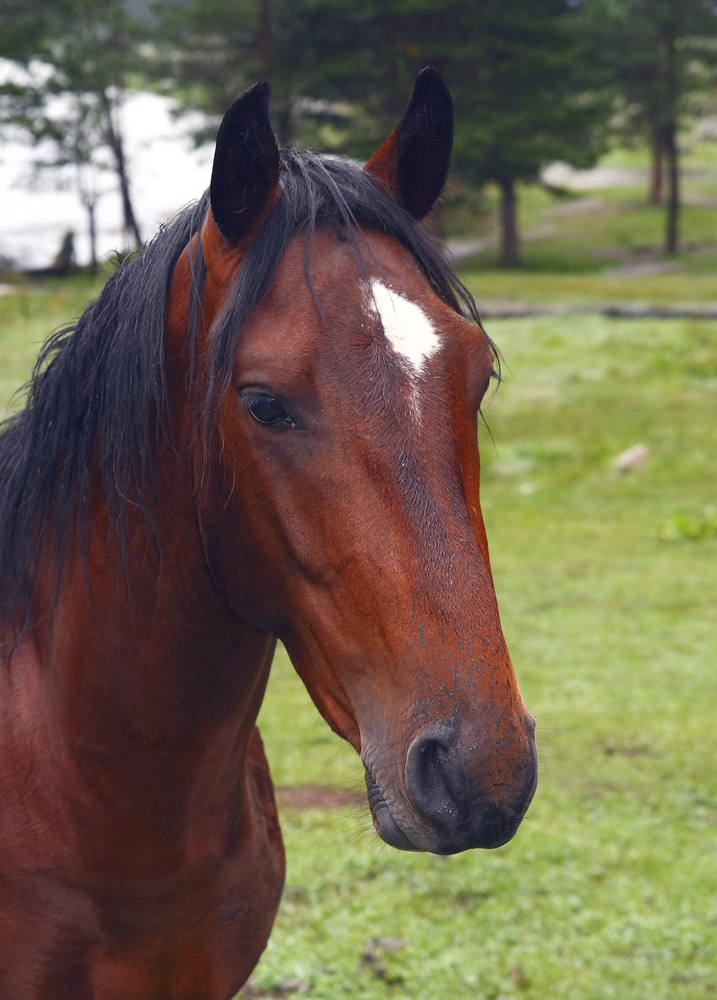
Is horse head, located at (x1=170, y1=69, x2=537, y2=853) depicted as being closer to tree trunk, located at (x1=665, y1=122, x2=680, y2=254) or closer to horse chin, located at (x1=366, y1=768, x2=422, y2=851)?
horse chin, located at (x1=366, y1=768, x2=422, y2=851)

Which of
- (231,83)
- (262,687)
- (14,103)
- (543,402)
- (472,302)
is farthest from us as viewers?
(231,83)

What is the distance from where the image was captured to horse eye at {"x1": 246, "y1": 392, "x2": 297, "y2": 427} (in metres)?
1.41

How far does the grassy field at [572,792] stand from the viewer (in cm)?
348

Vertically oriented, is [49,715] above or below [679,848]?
above

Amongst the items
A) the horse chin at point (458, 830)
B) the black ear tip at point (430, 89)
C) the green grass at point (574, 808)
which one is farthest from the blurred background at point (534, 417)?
the black ear tip at point (430, 89)

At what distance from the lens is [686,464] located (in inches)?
376

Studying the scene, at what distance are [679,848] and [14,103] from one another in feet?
71.6

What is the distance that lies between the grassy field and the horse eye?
24.6 inches

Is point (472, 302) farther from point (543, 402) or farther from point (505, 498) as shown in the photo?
point (543, 402)

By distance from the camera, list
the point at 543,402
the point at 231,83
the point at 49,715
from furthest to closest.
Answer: the point at 231,83
the point at 543,402
the point at 49,715

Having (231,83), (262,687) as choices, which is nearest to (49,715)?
(262,687)

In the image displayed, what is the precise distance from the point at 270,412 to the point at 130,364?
336 millimetres

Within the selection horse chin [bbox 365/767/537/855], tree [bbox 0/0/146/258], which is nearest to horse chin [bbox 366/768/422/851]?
horse chin [bbox 365/767/537/855]

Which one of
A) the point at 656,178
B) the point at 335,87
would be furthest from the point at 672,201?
the point at 335,87
